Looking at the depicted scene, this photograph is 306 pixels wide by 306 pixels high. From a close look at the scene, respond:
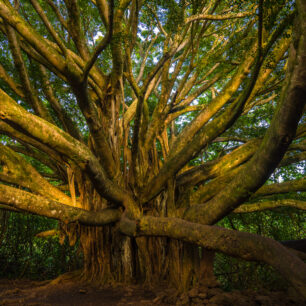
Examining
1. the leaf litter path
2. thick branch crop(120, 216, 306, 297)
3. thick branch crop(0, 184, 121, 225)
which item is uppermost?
thick branch crop(0, 184, 121, 225)

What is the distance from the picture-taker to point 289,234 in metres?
5.01

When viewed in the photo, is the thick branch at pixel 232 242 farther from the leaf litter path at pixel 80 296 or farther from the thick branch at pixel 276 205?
the thick branch at pixel 276 205

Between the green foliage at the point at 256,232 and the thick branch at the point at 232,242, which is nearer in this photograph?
the thick branch at the point at 232,242

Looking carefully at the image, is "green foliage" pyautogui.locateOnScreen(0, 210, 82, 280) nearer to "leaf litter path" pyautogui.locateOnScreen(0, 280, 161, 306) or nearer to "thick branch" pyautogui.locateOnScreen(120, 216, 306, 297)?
"leaf litter path" pyautogui.locateOnScreen(0, 280, 161, 306)

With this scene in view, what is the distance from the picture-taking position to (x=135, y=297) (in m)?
2.77

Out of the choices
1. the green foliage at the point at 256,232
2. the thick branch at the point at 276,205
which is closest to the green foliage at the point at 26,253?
the green foliage at the point at 256,232

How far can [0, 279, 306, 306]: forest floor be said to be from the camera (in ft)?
6.80

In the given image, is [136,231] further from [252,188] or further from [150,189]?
[252,188]

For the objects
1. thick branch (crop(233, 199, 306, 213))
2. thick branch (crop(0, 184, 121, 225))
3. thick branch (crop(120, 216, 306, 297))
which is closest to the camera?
thick branch (crop(120, 216, 306, 297))

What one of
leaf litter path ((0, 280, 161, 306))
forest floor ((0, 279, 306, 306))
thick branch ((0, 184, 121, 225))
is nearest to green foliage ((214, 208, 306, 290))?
forest floor ((0, 279, 306, 306))

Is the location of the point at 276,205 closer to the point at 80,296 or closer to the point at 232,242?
the point at 232,242

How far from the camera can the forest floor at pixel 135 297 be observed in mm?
2072

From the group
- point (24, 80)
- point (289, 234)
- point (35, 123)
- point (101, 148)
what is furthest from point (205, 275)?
point (24, 80)

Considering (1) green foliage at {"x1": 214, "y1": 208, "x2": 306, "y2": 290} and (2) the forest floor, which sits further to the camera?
(1) green foliage at {"x1": 214, "y1": 208, "x2": 306, "y2": 290}
